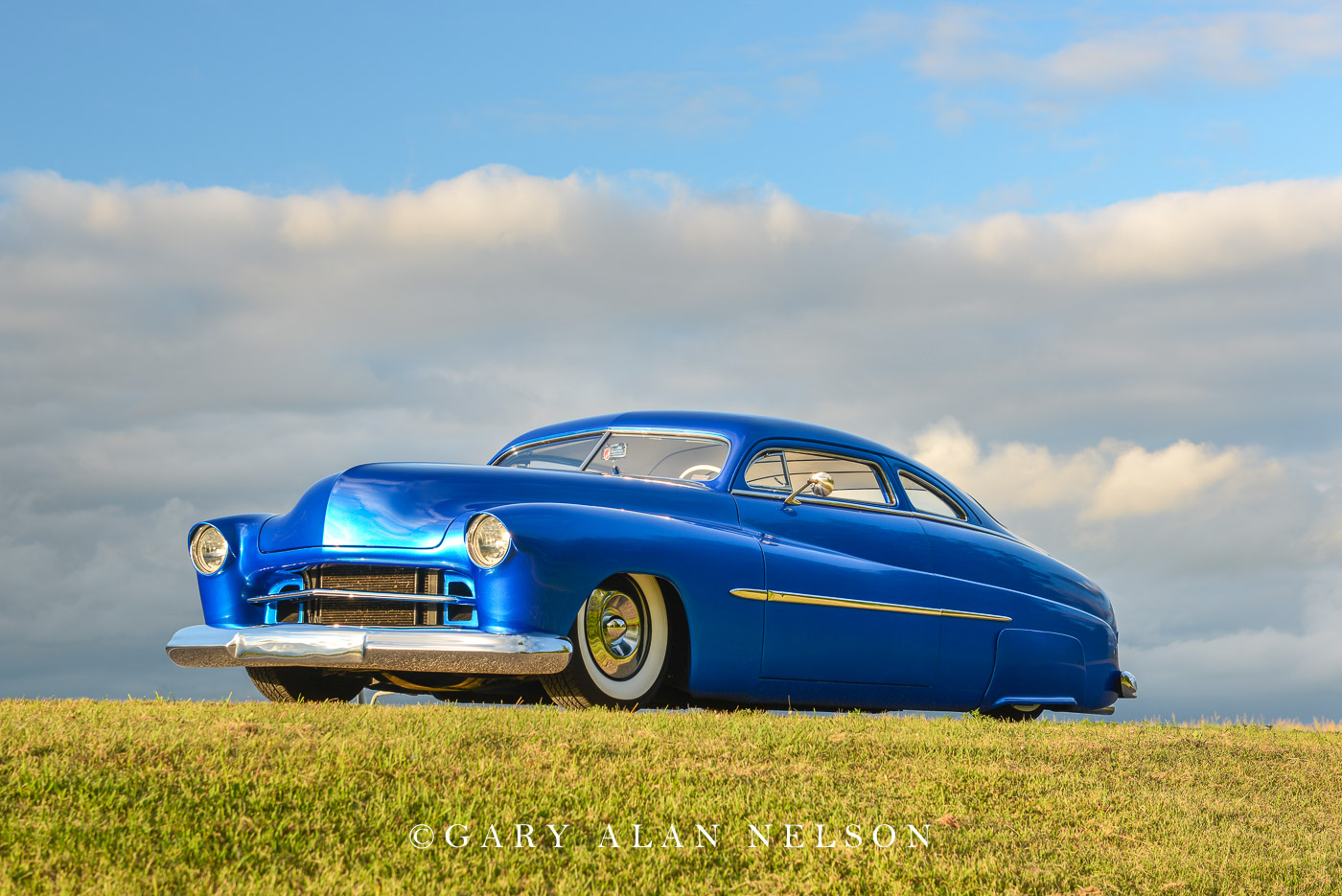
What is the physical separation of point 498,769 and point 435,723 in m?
0.90

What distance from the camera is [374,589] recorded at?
655 centimetres

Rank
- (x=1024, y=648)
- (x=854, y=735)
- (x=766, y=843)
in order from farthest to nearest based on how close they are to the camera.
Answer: (x=1024, y=648), (x=854, y=735), (x=766, y=843)

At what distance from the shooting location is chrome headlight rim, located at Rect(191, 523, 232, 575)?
7223 millimetres

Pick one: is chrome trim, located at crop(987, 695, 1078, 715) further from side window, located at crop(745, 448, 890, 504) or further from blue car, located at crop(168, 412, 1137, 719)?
side window, located at crop(745, 448, 890, 504)

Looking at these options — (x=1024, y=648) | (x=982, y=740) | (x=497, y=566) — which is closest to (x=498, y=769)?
(x=497, y=566)

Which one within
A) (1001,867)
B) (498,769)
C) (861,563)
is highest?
(861,563)

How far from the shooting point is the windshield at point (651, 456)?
25.6 feet

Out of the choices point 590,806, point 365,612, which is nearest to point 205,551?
point 365,612

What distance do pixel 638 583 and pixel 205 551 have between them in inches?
105

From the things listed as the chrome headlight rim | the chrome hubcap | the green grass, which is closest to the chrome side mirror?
the chrome hubcap

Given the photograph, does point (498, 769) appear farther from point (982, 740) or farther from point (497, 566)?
point (982, 740)

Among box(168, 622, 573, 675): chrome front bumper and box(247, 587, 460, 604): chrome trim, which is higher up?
box(247, 587, 460, 604): chrome trim

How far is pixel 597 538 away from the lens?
21.1 feet

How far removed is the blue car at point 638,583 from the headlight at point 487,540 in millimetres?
11
